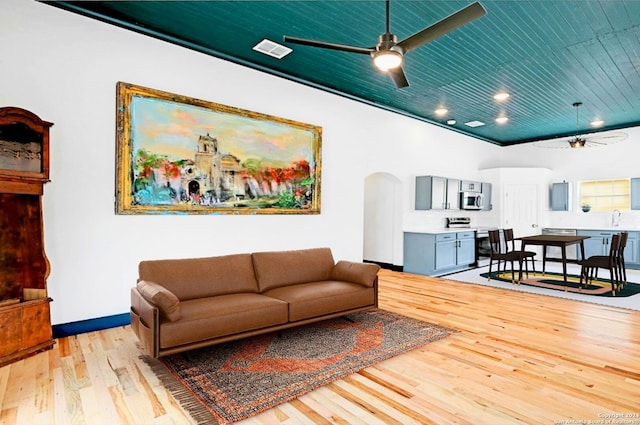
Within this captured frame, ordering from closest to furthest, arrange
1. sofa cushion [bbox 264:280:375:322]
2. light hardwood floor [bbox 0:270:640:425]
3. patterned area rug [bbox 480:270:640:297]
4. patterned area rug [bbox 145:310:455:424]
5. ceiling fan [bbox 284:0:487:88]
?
light hardwood floor [bbox 0:270:640:425]
patterned area rug [bbox 145:310:455:424]
ceiling fan [bbox 284:0:487:88]
sofa cushion [bbox 264:280:375:322]
patterned area rug [bbox 480:270:640:297]

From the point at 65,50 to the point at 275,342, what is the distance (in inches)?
135

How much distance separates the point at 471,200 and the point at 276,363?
6.82m

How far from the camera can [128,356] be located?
308cm

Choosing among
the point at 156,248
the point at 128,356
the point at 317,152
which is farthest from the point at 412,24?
the point at 128,356

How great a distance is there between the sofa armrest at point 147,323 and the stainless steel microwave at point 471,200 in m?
7.02

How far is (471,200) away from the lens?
8414mm

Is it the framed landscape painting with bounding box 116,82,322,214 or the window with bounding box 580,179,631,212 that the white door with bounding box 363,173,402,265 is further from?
the window with bounding box 580,179,631,212

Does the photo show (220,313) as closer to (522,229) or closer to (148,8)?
(148,8)

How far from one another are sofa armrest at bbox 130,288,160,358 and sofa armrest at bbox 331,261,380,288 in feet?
6.84

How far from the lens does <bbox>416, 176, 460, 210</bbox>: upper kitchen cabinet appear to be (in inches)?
288

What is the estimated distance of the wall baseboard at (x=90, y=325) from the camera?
350 cm

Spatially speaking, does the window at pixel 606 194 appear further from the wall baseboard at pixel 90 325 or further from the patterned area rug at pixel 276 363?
the wall baseboard at pixel 90 325

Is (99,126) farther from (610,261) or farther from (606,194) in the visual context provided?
(606,194)

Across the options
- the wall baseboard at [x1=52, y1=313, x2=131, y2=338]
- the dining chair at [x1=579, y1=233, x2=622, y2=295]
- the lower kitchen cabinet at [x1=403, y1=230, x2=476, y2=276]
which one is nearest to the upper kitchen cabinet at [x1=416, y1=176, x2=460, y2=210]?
the lower kitchen cabinet at [x1=403, y1=230, x2=476, y2=276]
